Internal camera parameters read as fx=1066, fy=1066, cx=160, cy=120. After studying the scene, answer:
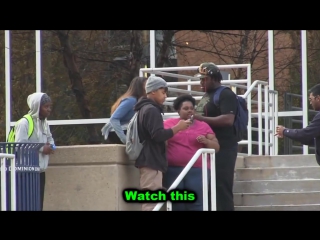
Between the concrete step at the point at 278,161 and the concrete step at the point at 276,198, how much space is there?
33.2 inches

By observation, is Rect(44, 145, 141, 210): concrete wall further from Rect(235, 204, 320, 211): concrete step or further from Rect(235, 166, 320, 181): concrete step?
Rect(235, 166, 320, 181): concrete step

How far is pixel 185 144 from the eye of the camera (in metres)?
10.5

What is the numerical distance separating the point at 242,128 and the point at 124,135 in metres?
1.21

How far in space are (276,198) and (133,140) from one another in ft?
7.26

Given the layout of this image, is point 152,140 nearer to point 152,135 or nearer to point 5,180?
point 152,135

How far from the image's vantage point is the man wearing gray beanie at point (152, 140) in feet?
33.3

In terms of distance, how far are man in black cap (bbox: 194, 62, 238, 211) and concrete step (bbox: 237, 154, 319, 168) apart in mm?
1974

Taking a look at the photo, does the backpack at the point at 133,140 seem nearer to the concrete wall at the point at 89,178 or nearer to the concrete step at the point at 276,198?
the concrete wall at the point at 89,178

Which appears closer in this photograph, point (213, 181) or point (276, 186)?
point (213, 181)
